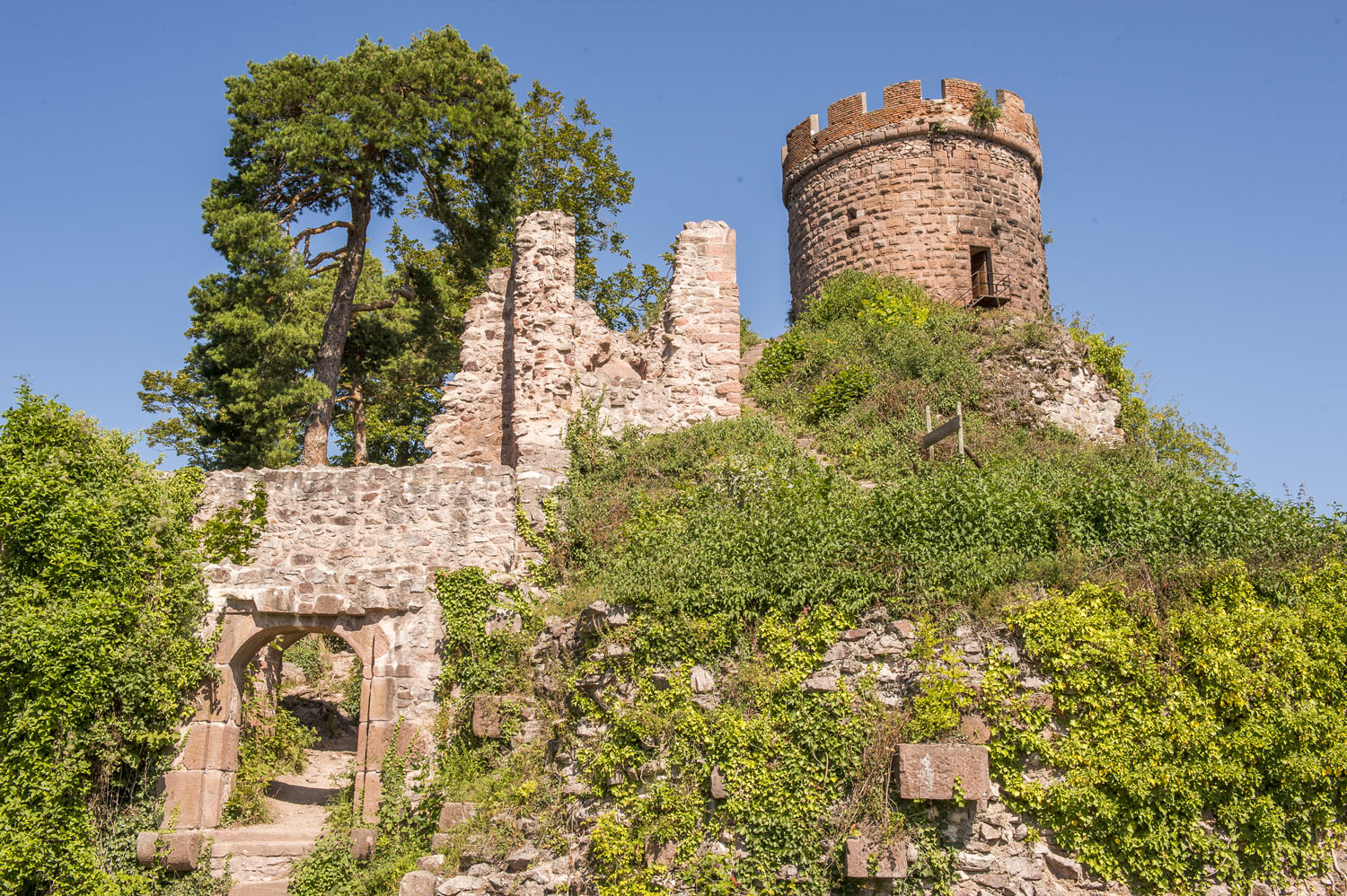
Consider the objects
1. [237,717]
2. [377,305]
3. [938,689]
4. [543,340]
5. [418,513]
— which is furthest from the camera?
[377,305]

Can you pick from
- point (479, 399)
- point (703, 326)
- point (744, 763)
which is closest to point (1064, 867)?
point (744, 763)

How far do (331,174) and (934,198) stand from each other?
990cm

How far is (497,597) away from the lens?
10.7m

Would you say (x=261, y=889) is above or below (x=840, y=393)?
below

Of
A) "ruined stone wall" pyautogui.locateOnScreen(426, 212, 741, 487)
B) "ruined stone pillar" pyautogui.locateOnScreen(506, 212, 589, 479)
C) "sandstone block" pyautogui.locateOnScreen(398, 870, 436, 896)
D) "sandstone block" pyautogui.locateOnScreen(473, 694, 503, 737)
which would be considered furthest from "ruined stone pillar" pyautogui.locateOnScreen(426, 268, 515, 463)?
"sandstone block" pyautogui.locateOnScreen(398, 870, 436, 896)

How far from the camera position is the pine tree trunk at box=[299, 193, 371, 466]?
16.2 metres

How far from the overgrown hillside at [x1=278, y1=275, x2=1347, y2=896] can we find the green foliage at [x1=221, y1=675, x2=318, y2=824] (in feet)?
5.03

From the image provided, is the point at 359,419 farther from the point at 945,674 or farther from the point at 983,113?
the point at 945,674

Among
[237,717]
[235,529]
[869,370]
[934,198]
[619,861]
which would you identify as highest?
[934,198]

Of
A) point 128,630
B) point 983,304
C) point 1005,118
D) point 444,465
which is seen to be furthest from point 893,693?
point 1005,118

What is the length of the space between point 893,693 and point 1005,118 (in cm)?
1411

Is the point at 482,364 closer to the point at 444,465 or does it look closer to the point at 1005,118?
the point at 444,465

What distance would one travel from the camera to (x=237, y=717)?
10625 mm

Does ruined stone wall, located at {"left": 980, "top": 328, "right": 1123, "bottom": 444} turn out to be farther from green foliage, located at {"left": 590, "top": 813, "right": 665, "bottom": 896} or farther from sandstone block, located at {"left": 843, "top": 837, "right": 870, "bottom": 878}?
green foliage, located at {"left": 590, "top": 813, "right": 665, "bottom": 896}
